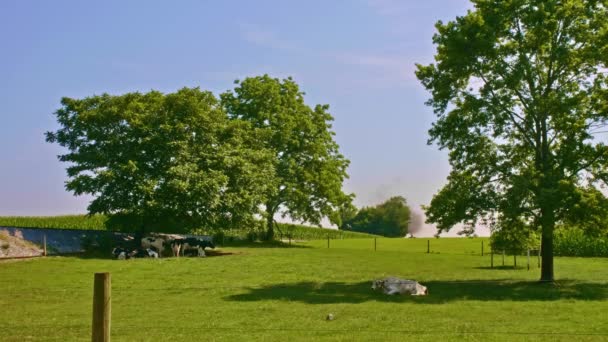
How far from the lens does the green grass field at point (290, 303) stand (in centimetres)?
1581

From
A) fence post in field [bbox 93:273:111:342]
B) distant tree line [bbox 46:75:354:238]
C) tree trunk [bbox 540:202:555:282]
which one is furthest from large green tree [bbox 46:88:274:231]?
fence post in field [bbox 93:273:111:342]

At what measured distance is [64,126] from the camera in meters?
49.9

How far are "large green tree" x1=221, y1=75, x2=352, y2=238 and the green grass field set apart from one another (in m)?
29.4

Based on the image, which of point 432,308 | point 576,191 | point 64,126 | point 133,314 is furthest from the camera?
point 64,126

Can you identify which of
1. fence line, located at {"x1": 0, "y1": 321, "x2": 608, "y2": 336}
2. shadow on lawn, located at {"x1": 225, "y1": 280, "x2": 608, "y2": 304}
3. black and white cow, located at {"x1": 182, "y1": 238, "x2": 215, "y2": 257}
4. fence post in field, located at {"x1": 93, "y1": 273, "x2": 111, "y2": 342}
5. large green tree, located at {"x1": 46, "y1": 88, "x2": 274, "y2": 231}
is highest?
large green tree, located at {"x1": 46, "y1": 88, "x2": 274, "y2": 231}

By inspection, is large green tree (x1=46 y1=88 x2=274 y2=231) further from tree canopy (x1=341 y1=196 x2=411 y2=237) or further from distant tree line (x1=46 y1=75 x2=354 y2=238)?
tree canopy (x1=341 y1=196 x2=411 y2=237)

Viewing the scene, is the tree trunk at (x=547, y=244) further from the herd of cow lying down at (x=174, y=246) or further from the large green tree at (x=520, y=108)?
the herd of cow lying down at (x=174, y=246)

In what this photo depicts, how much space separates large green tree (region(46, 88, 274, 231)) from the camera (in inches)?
1844

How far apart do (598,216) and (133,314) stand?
874 inches

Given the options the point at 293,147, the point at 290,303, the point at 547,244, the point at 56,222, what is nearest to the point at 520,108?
the point at 547,244

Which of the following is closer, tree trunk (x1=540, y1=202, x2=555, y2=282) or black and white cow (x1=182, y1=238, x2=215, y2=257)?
tree trunk (x1=540, y1=202, x2=555, y2=282)

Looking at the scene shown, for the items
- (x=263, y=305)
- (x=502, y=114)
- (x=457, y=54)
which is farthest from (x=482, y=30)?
(x=263, y=305)

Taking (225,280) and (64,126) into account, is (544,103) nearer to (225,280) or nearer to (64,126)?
(225,280)

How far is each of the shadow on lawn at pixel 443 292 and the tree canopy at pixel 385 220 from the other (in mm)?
116306
